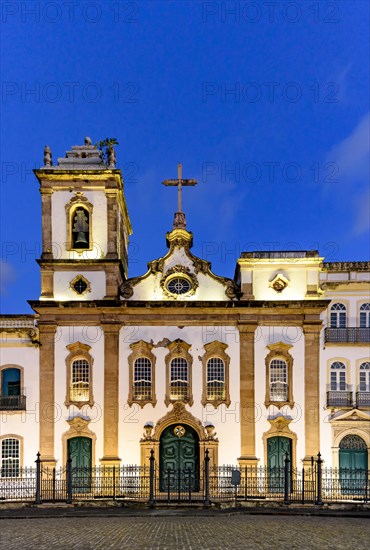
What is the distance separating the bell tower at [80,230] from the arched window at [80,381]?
294cm

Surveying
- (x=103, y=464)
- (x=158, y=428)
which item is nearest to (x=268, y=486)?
(x=158, y=428)

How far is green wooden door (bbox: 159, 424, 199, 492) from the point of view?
94.2ft

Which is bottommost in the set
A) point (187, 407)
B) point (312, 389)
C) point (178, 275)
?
point (187, 407)

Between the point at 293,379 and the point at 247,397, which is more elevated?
the point at 293,379

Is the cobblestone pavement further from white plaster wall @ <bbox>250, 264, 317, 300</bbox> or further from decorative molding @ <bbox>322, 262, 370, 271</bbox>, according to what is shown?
decorative molding @ <bbox>322, 262, 370, 271</bbox>

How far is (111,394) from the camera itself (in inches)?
1139

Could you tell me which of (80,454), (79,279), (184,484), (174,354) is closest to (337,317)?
(174,354)

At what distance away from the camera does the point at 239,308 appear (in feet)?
96.9

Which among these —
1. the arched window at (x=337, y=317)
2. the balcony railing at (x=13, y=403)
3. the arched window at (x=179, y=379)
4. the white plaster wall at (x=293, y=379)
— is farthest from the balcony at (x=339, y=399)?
the balcony railing at (x=13, y=403)

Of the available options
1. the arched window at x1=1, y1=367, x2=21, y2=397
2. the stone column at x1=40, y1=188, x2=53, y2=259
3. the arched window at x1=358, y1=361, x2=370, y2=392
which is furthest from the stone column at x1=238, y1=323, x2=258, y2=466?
the arched window at x1=1, y1=367, x2=21, y2=397

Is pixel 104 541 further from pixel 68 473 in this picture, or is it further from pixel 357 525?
pixel 68 473

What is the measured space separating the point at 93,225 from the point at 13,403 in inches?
335

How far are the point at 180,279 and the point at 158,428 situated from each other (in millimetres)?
6561

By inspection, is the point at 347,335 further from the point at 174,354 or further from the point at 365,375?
the point at 174,354
